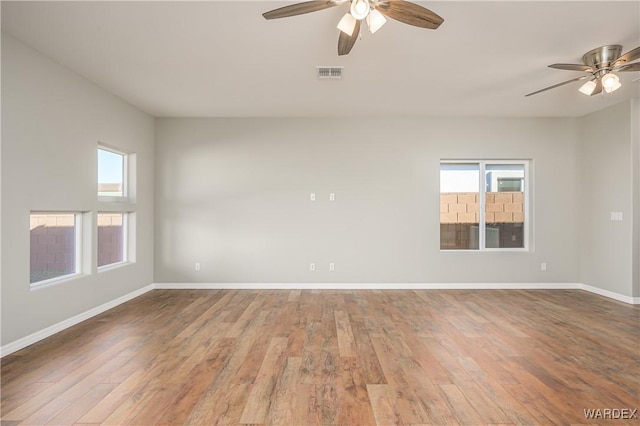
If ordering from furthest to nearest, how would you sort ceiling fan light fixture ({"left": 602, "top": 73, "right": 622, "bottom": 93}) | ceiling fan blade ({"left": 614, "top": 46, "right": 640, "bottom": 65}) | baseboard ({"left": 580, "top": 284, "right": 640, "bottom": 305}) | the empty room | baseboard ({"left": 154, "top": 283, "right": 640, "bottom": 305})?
baseboard ({"left": 154, "top": 283, "right": 640, "bottom": 305}) → baseboard ({"left": 580, "top": 284, "right": 640, "bottom": 305}) → ceiling fan light fixture ({"left": 602, "top": 73, "right": 622, "bottom": 93}) → ceiling fan blade ({"left": 614, "top": 46, "right": 640, "bottom": 65}) → the empty room

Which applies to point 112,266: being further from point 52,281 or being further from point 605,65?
point 605,65

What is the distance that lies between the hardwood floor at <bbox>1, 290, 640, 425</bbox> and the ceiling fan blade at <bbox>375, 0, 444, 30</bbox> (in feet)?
8.00

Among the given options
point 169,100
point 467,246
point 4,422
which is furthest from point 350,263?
point 4,422

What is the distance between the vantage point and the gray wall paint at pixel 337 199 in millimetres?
5266

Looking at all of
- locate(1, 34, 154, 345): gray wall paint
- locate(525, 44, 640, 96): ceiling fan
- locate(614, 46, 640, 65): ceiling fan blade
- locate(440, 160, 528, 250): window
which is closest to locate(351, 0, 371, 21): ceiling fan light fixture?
locate(525, 44, 640, 96): ceiling fan

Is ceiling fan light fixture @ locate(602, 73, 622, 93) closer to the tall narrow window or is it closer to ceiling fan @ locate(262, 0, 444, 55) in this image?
ceiling fan @ locate(262, 0, 444, 55)

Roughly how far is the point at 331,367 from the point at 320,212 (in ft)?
9.80

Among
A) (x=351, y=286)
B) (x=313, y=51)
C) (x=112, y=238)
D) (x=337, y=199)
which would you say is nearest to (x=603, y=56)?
(x=313, y=51)

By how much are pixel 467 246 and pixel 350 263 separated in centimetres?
193

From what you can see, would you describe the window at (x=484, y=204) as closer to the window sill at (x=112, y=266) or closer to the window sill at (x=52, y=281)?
the window sill at (x=112, y=266)

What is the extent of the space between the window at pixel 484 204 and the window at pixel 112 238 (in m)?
4.87

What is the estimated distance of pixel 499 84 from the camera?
12.7 feet

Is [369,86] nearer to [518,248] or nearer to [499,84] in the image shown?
[499,84]

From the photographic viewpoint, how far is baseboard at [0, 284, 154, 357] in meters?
2.81
